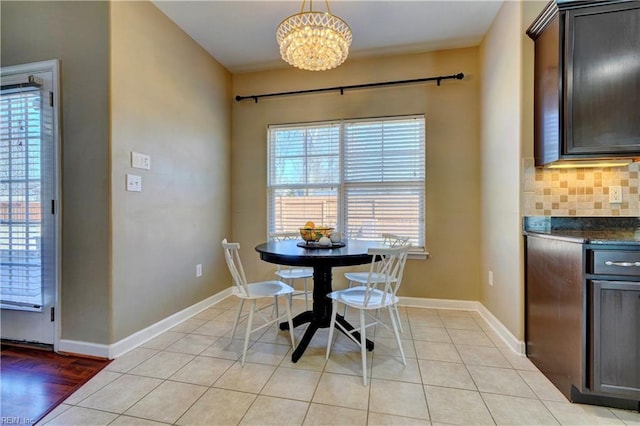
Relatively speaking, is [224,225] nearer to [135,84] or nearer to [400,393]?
[135,84]

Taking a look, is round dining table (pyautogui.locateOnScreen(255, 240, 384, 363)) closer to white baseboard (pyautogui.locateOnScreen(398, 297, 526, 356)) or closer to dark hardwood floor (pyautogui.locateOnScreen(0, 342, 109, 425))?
white baseboard (pyautogui.locateOnScreen(398, 297, 526, 356))

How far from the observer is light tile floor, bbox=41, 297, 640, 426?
4.73 feet

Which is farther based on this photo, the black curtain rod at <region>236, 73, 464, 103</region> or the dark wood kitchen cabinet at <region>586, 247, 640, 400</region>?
the black curtain rod at <region>236, 73, 464, 103</region>

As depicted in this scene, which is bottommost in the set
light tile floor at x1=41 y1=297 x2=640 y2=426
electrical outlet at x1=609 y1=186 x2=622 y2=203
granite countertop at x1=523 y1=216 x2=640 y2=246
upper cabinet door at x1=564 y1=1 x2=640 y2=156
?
light tile floor at x1=41 y1=297 x2=640 y2=426

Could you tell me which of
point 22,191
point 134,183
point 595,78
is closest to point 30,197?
point 22,191

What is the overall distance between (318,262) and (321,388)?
72 cm

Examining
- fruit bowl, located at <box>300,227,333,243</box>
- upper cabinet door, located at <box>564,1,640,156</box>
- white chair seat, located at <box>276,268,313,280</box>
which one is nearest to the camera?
upper cabinet door, located at <box>564,1,640,156</box>

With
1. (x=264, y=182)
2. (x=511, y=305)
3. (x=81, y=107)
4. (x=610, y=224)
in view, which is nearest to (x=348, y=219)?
(x=264, y=182)

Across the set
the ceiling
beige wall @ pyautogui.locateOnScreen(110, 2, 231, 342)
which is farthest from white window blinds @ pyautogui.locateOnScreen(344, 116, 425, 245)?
beige wall @ pyautogui.locateOnScreen(110, 2, 231, 342)

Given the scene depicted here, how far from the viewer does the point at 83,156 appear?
206 cm

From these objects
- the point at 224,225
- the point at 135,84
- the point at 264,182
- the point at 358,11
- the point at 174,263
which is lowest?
the point at 174,263

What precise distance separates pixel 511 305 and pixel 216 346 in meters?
2.25

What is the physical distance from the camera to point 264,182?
3494mm

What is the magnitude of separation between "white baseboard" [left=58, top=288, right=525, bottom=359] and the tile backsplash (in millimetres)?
989
